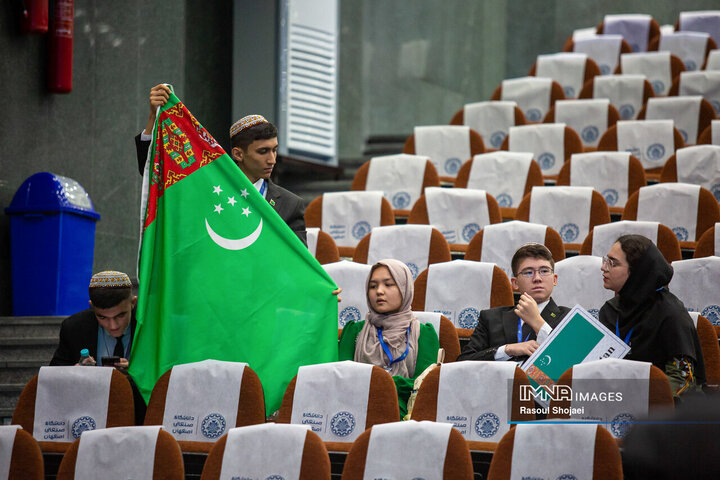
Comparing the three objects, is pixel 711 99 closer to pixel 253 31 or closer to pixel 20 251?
pixel 253 31

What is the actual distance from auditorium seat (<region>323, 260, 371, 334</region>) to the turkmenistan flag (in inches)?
29.0

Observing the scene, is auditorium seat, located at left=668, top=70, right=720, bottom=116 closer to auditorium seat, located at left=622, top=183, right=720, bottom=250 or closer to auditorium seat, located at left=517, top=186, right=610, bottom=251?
auditorium seat, located at left=622, top=183, right=720, bottom=250

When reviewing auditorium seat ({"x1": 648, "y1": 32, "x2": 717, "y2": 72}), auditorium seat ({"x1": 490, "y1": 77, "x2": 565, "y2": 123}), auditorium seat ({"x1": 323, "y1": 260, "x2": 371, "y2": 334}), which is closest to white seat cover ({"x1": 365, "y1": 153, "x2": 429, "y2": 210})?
auditorium seat ({"x1": 323, "y1": 260, "x2": 371, "y2": 334})

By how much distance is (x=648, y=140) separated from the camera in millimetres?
6625

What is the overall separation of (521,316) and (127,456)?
1576 millimetres

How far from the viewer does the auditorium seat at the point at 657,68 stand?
8445 mm

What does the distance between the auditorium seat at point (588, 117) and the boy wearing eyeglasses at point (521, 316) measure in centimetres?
353

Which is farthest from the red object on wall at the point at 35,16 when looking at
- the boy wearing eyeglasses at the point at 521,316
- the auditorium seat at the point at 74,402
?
the boy wearing eyeglasses at the point at 521,316

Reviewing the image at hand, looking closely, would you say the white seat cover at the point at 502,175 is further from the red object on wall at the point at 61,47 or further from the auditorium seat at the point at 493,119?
the red object on wall at the point at 61,47

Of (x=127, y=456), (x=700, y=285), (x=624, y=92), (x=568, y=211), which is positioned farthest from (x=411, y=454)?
(x=624, y=92)

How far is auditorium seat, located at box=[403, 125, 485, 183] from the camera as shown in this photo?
6.95 metres

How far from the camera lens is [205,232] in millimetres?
3754

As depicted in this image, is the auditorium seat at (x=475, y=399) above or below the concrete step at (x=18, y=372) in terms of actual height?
above

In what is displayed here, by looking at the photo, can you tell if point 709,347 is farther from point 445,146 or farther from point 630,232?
point 445,146
